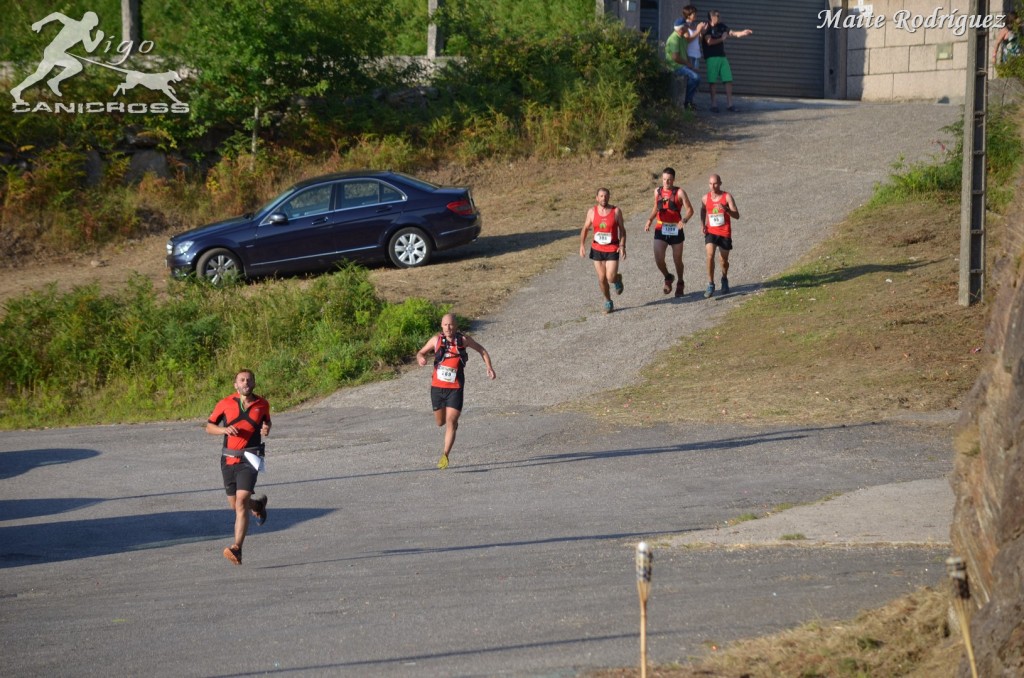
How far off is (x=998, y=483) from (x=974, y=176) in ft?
41.3

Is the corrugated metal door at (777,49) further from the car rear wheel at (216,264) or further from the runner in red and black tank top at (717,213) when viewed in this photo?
the car rear wheel at (216,264)

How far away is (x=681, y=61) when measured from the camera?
3038 cm

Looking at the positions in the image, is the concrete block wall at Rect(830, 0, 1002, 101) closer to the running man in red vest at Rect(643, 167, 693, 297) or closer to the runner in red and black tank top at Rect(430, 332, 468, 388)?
the running man in red vest at Rect(643, 167, 693, 297)

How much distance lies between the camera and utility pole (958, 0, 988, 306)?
16969 millimetres

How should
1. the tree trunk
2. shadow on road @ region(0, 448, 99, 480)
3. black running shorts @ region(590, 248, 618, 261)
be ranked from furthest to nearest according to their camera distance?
the tree trunk → black running shorts @ region(590, 248, 618, 261) → shadow on road @ region(0, 448, 99, 480)

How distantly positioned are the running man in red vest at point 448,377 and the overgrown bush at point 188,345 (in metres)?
5.00

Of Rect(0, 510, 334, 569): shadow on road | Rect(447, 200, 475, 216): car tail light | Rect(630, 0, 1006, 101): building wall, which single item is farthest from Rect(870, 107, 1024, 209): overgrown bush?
Rect(0, 510, 334, 569): shadow on road

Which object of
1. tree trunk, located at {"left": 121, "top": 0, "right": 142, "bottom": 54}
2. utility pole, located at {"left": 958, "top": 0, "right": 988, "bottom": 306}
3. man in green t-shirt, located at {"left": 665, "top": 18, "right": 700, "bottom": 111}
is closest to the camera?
utility pole, located at {"left": 958, "top": 0, "right": 988, "bottom": 306}

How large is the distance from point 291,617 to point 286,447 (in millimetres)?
6711

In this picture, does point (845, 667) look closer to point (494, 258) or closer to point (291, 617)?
point (291, 617)

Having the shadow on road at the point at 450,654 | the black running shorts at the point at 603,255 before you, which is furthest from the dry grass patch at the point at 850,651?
the black running shorts at the point at 603,255

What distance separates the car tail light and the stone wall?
48.7ft

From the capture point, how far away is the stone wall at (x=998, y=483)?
5.28 metres

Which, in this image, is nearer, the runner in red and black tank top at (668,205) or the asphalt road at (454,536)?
the asphalt road at (454,536)
